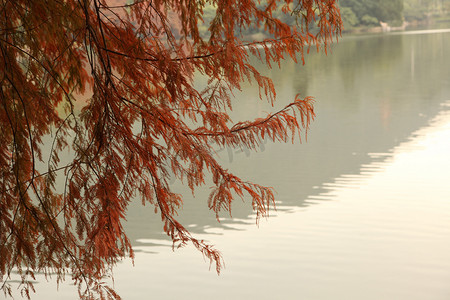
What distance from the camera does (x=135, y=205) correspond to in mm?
9562

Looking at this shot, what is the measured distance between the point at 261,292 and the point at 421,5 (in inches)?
2597

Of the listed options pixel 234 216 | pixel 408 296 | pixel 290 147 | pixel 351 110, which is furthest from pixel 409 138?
pixel 408 296

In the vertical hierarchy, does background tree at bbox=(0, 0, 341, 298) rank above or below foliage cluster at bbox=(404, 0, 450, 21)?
below

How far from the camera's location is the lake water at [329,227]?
662 cm

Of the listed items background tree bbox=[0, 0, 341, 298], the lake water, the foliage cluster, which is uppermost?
the foliage cluster

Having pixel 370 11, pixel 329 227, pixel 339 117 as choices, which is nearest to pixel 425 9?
pixel 370 11

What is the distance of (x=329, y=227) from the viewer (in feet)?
27.5

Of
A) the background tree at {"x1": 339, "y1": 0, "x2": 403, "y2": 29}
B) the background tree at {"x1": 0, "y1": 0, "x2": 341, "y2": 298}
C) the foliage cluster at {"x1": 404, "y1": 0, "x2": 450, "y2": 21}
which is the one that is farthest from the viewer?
the foliage cluster at {"x1": 404, "y1": 0, "x2": 450, "y2": 21}

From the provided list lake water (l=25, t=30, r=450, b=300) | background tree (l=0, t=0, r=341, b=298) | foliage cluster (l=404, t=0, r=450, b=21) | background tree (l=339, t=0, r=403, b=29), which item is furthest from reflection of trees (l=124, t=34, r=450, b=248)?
foliage cluster (l=404, t=0, r=450, b=21)

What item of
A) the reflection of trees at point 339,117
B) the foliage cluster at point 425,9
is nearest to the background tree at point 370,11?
the foliage cluster at point 425,9

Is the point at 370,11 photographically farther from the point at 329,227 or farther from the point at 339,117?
the point at 329,227

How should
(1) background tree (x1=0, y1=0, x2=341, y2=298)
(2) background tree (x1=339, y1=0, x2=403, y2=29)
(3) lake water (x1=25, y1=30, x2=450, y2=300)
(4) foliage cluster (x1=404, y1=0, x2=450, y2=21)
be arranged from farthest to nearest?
(4) foliage cluster (x1=404, y1=0, x2=450, y2=21) → (2) background tree (x1=339, y1=0, x2=403, y2=29) → (3) lake water (x1=25, y1=30, x2=450, y2=300) → (1) background tree (x1=0, y1=0, x2=341, y2=298)

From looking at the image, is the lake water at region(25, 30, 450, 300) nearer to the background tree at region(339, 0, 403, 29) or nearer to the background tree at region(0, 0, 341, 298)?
the background tree at region(0, 0, 341, 298)

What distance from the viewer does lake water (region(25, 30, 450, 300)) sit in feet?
21.7
